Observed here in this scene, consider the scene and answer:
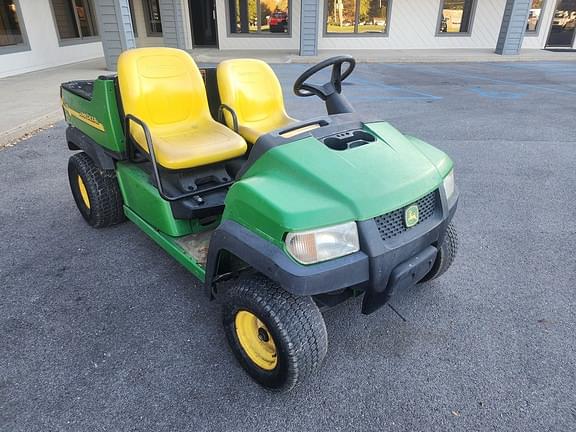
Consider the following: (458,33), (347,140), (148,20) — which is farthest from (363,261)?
(148,20)

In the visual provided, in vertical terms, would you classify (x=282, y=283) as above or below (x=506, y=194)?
above

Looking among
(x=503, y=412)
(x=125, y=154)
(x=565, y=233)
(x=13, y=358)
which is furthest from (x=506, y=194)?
(x=13, y=358)

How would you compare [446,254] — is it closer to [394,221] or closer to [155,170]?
[394,221]

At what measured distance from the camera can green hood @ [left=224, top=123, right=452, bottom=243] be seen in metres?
1.50

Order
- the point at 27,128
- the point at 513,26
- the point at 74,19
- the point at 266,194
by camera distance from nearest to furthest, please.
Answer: the point at 266,194 → the point at 27,128 → the point at 74,19 → the point at 513,26

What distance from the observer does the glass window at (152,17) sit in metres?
15.0

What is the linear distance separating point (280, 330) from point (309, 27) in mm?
11902

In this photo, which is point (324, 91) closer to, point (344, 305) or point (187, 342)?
point (344, 305)

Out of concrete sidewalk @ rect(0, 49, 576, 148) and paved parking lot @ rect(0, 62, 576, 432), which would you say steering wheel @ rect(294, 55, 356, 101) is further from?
concrete sidewalk @ rect(0, 49, 576, 148)

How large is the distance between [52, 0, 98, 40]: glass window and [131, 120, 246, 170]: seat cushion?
1033 centimetres

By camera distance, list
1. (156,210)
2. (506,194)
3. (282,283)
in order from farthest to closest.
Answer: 1. (506,194)
2. (156,210)
3. (282,283)

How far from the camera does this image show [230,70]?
2.75 metres

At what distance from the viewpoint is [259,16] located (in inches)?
541

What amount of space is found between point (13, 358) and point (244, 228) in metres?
1.36
